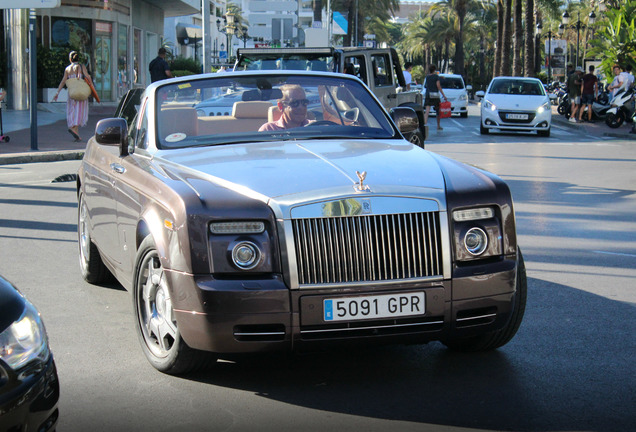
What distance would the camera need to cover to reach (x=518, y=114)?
25.2m

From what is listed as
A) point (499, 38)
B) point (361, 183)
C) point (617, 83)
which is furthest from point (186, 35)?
point (361, 183)

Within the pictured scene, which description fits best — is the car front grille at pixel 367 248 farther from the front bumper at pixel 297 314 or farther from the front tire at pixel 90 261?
the front tire at pixel 90 261

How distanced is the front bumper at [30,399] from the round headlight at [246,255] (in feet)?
3.97

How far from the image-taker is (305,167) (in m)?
4.75

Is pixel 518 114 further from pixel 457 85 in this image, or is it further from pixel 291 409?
pixel 291 409

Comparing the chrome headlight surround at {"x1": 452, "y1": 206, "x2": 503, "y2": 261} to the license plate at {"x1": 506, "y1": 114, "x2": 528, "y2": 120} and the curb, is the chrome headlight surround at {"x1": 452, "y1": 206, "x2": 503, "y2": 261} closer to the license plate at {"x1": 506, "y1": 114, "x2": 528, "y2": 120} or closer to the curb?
the curb

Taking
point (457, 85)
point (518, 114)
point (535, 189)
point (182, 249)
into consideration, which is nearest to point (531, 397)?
point (182, 249)

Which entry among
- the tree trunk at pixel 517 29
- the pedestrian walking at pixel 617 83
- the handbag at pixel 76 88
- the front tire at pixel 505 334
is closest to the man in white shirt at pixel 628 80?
the pedestrian walking at pixel 617 83

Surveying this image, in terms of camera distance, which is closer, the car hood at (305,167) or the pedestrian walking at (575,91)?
the car hood at (305,167)

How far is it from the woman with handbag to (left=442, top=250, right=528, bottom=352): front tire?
649 inches

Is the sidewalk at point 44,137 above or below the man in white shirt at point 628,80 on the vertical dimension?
below

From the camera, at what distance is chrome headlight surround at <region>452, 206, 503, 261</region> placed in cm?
445

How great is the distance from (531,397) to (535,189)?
9.28 meters

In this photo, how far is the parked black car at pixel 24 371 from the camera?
2.90m
